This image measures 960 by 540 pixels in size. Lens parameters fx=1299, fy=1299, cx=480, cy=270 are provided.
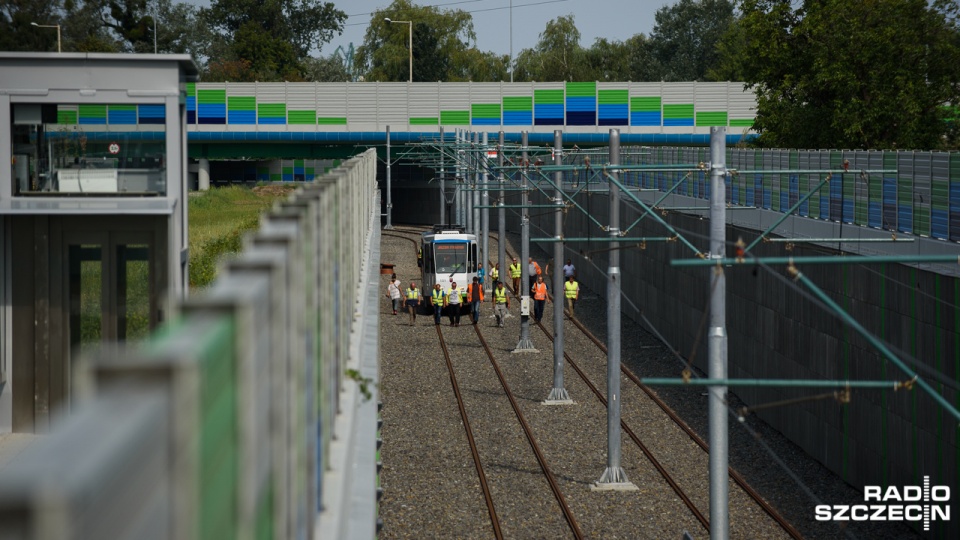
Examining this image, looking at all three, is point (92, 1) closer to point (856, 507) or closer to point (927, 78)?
point (927, 78)

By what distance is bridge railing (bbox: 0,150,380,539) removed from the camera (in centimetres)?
129

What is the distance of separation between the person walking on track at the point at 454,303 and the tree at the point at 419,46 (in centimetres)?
7010

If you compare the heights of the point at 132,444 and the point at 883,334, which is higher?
the point at 132,444

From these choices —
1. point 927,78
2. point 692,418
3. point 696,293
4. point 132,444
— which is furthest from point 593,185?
point 132,444

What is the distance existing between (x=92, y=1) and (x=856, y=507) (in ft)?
294

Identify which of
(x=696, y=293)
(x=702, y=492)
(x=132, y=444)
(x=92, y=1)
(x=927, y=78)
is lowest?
(x=702, y=492)

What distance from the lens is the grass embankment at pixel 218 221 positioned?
2843cm

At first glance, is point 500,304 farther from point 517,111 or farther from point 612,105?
point 612,105

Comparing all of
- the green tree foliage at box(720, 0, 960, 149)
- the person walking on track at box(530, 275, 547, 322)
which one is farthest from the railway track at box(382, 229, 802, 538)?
the green tree foliage at box(720, 0, 960, 149)

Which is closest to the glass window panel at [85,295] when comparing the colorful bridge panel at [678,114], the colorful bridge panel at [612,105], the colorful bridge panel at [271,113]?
the colorful bridge panel at [271,113]

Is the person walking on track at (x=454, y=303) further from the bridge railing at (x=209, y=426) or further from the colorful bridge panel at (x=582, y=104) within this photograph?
the colorful bridge panel at (x=582, y=104)

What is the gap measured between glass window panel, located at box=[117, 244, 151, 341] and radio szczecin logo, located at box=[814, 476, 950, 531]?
27.6 ft

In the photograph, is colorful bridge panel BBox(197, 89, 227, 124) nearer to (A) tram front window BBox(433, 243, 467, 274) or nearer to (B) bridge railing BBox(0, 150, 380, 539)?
(A) tram front window BBox(433, 243, 467, 274)

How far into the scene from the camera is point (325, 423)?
16.6ft
